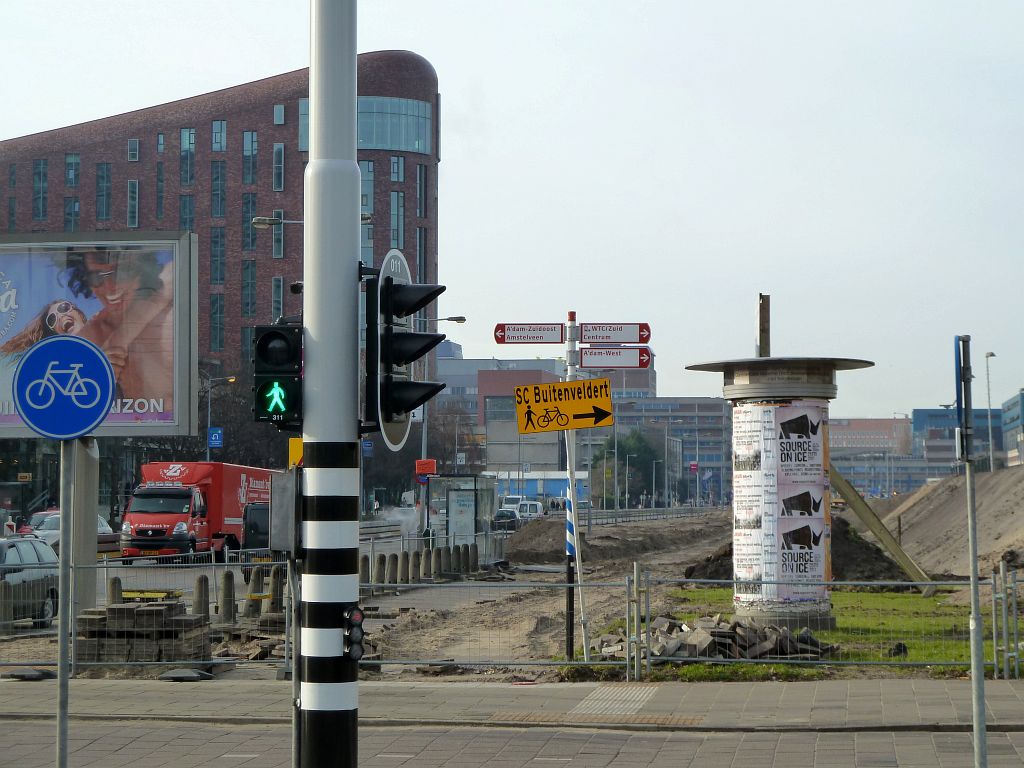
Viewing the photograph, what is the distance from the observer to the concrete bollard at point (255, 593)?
22406mm

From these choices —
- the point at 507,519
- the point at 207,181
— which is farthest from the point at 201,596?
the point at 207,181

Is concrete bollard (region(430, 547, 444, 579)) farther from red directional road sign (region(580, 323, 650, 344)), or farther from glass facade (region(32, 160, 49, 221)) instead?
glass facade (region(32, 160, 49, 221))

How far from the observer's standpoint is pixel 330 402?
766 cm

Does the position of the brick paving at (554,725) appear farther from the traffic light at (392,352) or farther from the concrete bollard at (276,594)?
the concrete bollard at (276,594)

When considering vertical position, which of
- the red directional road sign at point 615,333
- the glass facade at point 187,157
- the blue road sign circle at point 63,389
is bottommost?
the blue road sign circle at point 63,389

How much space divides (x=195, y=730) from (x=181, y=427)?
9046 millimetres

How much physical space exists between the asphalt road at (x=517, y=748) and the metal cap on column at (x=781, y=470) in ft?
22.8

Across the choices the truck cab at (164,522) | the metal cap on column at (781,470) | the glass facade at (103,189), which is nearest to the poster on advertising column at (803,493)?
the metal cap on column at (781,470)

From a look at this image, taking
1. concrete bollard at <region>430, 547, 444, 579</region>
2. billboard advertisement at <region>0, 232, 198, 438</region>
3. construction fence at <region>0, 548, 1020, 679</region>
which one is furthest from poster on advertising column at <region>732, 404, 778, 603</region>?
concrete bollard at <region>430, 547, 444, 579</region>

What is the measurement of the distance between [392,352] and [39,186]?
91.0 m

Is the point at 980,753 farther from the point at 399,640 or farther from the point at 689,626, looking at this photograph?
the point at 399,640

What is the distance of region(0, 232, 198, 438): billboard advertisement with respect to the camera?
19.9m

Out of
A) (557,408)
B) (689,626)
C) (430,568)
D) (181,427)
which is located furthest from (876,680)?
(430,568)

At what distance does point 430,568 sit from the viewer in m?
33.4
